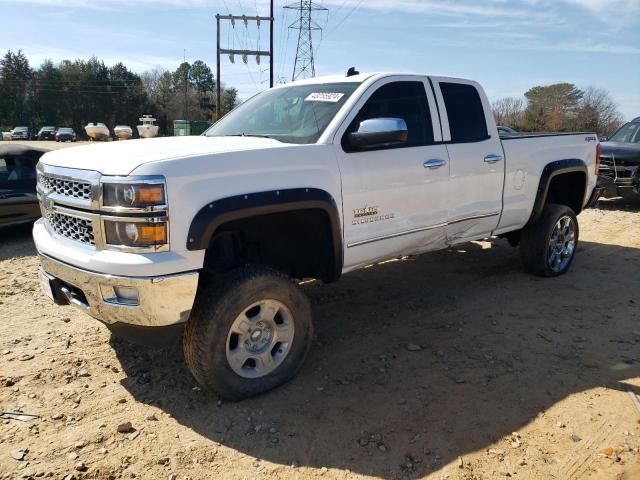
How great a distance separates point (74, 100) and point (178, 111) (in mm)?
14969

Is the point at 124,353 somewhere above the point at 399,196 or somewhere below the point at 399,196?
below

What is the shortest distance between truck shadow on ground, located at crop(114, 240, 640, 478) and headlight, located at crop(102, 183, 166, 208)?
1.38 m

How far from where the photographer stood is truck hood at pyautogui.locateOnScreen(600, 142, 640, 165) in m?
11.2

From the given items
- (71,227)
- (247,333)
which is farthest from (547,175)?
(71,227)

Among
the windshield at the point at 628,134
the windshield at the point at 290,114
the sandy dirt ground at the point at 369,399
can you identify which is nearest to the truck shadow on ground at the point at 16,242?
the sandy dirt ground at the point at 369,399

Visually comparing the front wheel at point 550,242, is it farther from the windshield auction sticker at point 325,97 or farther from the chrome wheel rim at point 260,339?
the chrome wheel rim at point 260,339

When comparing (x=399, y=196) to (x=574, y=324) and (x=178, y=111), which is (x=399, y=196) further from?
(x=178, y=111)

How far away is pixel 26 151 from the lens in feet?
26.9

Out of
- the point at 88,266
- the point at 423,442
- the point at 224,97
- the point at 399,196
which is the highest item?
the point at 224,97

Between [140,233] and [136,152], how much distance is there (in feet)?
1.88

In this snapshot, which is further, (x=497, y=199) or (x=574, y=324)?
(x=497, y=199)

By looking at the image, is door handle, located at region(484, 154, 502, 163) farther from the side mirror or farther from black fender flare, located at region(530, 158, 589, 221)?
the side mirror

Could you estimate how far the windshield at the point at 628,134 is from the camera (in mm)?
12188

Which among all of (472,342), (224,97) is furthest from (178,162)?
(224,97)
